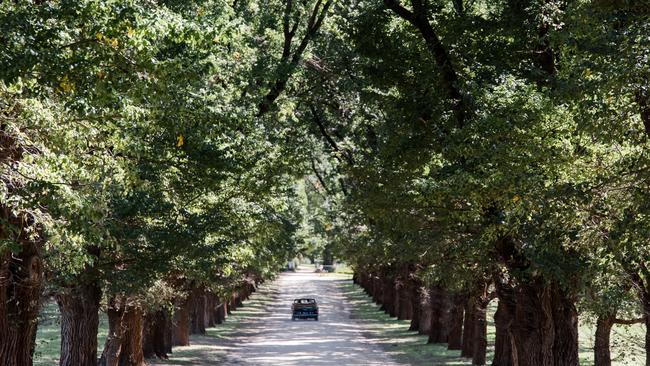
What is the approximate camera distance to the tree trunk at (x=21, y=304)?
13.8 meters

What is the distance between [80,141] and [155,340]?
2055 centimetres

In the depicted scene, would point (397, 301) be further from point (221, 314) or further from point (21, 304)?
point (21, 304)

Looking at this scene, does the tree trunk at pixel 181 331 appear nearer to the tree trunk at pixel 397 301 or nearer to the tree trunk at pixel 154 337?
the tree trunk at pixel 154 337

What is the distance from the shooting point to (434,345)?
117 ft

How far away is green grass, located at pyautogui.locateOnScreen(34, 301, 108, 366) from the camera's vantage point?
66.1 ft

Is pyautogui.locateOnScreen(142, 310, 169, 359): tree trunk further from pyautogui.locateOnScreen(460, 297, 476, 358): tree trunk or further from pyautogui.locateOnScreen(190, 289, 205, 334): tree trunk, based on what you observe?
pyautogui.locateOnScreen(190, 289, 205, 334): tree trunk

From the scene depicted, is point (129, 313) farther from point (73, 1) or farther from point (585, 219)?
point (73, 1)

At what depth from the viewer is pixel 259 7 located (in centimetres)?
2522

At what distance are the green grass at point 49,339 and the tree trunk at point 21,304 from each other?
10.2ft

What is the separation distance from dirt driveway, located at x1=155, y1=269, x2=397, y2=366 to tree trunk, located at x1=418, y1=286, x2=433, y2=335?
2863 mm

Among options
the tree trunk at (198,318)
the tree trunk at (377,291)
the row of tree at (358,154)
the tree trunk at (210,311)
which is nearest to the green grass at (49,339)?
the row of tree at (358,154)

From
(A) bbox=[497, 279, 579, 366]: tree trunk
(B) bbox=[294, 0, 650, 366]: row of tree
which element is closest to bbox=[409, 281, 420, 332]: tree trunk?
(B) bbox=[294, 0, 650, 366]: row of tree

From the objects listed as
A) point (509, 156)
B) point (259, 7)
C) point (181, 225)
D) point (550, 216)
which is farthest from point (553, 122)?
point (259, 7)

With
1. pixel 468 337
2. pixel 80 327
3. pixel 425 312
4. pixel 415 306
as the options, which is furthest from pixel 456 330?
pixel 80 327
